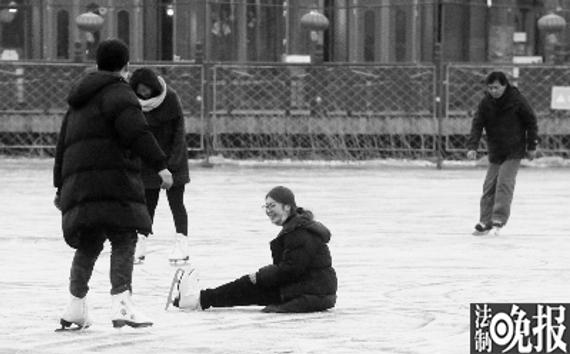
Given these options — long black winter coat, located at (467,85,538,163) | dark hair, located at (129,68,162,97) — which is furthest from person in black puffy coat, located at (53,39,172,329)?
long black winter coat, located at (467,85,538,163)

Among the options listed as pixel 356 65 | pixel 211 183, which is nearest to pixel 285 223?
pixel 211 183

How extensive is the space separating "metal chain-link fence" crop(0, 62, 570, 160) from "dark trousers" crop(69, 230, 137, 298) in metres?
17.6

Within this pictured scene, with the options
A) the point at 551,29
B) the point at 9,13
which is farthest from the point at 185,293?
the point at 9,13

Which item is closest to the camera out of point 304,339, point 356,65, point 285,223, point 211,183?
point 304,339

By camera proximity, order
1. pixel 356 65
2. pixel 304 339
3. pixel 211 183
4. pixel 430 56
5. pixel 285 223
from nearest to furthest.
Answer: pixel 304 339
pixel 285 223
pixel 211 183
pixel 356 65
pixel 430 56

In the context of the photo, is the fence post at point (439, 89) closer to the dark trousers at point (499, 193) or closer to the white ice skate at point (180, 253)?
the dark trousers at point (499, 193)

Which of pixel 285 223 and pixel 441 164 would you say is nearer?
pixel 285 223

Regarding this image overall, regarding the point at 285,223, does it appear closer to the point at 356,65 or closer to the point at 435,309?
the point at 435,309

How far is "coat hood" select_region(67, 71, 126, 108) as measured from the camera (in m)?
10.0

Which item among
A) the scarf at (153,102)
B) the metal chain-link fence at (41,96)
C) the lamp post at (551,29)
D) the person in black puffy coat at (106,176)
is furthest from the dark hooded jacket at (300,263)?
the lamp post at (551,29)

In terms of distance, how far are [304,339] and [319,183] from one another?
50.8 feet

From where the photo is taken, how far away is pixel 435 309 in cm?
1109

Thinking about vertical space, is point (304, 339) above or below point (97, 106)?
below

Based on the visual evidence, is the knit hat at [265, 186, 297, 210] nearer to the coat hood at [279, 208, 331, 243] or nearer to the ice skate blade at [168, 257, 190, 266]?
the coat hood at [279, 208, 331, 243]
